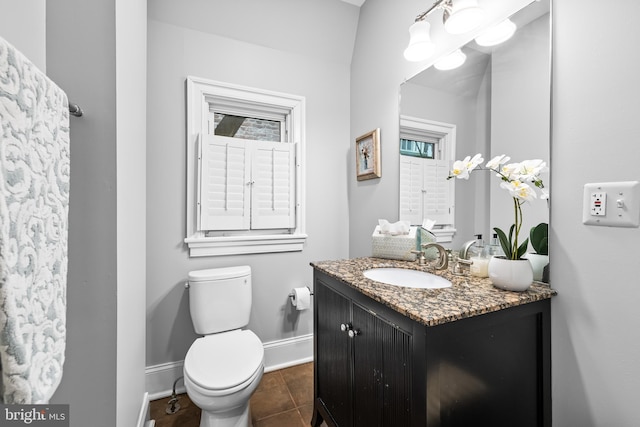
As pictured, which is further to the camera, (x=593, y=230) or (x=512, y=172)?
(x=512, y=172)

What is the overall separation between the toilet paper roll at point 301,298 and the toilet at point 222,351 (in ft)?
1.15

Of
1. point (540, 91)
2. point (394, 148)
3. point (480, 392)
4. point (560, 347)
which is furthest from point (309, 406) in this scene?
point (540, 91)

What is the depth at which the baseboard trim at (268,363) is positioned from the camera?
1.68m

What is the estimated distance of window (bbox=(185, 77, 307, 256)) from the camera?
1.77 m

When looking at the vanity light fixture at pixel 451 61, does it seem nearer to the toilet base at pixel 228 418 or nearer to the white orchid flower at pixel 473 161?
the white orchid flower at pixel 473 161

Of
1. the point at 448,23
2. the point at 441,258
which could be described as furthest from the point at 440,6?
the point at 441,258

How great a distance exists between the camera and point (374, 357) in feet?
3.22

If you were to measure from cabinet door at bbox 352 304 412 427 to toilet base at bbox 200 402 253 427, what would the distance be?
0.58 m

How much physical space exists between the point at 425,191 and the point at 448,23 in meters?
0.79

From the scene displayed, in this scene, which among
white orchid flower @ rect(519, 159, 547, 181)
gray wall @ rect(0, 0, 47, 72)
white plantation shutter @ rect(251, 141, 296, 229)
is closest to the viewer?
gray wall @ rect(0, 0, 47, 72)

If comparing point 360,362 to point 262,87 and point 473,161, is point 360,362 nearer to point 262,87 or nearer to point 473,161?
point 473,161

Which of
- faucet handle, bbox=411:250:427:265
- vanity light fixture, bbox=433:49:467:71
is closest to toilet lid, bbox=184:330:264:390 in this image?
faucet handle, bbox=411:250:427:265

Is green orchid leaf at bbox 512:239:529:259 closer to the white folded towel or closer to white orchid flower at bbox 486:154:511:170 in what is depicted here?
white orchid flower at bbox 486:154:511:170

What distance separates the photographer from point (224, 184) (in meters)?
1.83
